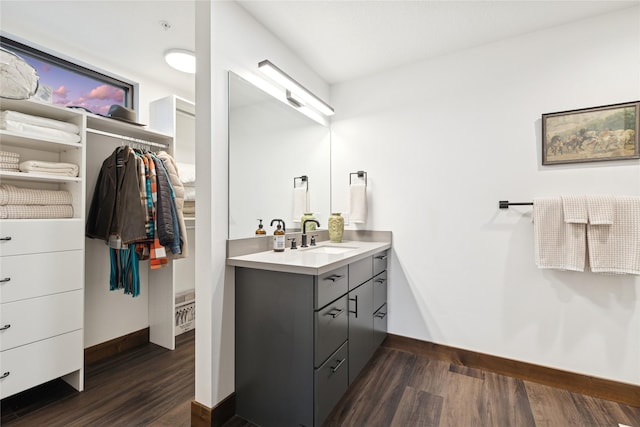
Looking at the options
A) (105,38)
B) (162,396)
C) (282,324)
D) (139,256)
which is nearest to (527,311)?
(282,324)

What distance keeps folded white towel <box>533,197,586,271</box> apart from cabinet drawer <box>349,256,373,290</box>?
1085 millimetres

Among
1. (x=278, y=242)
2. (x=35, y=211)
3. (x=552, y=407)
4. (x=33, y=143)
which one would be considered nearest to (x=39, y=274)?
(x=35, y=211)

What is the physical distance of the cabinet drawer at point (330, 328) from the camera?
1414 mm

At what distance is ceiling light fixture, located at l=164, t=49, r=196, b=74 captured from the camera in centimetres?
227

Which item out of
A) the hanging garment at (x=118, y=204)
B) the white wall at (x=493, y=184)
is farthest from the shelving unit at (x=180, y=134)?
the white wall at (x=493, y=184)

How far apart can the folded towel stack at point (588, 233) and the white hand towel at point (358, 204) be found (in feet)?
3.93

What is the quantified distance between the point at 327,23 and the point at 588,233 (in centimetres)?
212

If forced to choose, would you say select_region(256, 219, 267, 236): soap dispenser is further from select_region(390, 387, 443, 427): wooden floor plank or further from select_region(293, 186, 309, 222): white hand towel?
select_region(390, 387, 443, 427): wooden floor plank

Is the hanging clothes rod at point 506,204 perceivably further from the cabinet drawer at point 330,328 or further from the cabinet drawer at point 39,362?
the cabinet drawer at point 39,362

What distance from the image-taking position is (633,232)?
5.62 feet

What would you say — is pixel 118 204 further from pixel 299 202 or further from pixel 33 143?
pixel 299 202

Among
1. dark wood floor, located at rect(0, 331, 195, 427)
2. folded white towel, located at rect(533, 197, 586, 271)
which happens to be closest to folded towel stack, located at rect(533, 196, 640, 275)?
folded white towel, located at rect(533, 197, 586, 271)

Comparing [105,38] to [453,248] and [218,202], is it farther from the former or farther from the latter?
[453,248]

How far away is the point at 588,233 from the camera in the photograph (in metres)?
1.80
